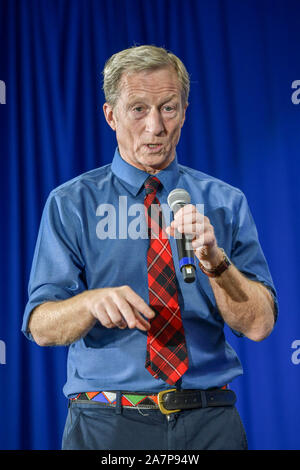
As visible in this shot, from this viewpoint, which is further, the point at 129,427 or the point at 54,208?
the point at 54,208

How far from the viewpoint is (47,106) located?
2.87 metres

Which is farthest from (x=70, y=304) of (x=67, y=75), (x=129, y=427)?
(x=67, y=75)

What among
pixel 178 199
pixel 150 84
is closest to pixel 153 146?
pixel 150 84

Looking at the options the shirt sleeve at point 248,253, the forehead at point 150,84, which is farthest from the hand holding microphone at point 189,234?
the forehead at point 150,84

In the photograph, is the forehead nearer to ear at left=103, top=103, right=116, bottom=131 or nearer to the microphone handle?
ear at left=103, top=103, right=116, bottom=131

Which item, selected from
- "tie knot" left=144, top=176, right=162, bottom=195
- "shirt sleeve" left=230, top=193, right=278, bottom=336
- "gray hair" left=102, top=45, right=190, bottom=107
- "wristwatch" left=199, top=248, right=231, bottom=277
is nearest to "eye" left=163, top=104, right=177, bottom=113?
"gray hair" left=102, top=45, right=190, bottom=107

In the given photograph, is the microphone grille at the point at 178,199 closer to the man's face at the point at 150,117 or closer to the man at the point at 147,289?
the man at the point at 147,289

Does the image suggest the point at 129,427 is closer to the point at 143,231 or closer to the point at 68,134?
the point at 143,231

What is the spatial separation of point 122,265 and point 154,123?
17.2 inches

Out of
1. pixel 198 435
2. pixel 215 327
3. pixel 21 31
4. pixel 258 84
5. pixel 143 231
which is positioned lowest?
pixel 198 435

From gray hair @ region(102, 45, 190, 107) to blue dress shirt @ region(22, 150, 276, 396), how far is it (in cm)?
24

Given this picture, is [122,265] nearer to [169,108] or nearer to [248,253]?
[248,253]

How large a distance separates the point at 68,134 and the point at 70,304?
171cm

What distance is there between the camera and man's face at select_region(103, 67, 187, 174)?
1665mm
